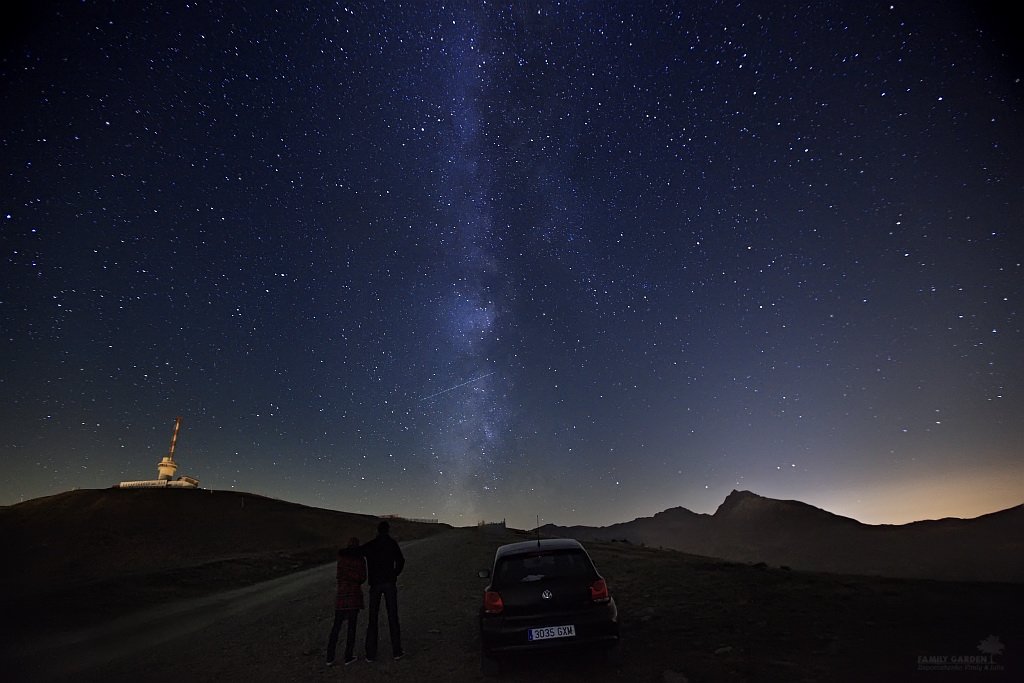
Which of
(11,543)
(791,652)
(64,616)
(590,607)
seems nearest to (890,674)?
(791,652)

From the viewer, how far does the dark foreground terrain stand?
6855 millimetres

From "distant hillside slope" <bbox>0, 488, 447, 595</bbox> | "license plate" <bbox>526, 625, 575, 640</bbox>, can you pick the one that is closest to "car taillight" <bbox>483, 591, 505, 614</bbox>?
"license plate" <bbox>526, 625, 575, 640</bbox>

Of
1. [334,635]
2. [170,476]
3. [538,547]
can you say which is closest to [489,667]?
[538,547]

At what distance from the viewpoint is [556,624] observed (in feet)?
20.3

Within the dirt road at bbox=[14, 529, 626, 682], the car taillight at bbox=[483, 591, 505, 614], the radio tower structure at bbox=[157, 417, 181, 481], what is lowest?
the dirt road at bbox=[14, 529, 626, 682]

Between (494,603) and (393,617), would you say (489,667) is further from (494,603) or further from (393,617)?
(393,617)

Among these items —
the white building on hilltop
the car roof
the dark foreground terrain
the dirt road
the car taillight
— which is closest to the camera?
the car taillight

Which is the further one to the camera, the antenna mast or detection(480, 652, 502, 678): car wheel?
the antenna mast

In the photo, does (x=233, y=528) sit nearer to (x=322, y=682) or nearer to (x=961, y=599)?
(x=322, y=682)

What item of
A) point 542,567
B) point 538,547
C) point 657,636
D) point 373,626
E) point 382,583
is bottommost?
point 657,636

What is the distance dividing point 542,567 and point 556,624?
0.80m

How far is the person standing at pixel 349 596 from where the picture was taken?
28.3 feet

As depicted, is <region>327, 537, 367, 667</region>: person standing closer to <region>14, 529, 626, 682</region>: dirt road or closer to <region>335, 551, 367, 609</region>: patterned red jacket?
<region>335, 551, 367, 609</region>: patterned red jacket

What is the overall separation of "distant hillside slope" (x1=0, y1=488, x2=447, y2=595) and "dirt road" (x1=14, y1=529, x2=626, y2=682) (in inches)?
852
